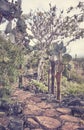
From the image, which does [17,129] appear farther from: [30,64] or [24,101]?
[30,64]

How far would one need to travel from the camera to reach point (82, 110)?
1398 centimetres

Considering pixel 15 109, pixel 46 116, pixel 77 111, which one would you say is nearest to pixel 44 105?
pixel 46 116

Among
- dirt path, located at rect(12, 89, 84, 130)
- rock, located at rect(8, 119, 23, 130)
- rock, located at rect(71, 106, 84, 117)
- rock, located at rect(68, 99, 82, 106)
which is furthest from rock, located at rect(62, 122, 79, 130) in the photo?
rock, located at rect(68, 99, 82, 106)

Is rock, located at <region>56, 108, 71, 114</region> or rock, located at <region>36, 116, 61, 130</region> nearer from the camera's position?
rock, located at <region>36, 116, 61, 130</region>

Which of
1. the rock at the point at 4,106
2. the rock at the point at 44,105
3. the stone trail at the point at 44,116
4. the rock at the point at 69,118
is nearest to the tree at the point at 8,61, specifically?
the rock at the point at 4,106

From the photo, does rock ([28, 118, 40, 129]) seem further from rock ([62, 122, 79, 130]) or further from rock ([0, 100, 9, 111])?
rock ([0, 100, 9, 111])

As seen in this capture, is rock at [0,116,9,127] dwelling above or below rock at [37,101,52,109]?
below

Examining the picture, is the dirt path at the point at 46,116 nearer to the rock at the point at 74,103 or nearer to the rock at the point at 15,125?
the rock at the point at 15,125

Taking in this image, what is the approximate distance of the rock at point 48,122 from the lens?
39.3ft

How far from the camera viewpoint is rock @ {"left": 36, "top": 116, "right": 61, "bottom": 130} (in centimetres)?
1199

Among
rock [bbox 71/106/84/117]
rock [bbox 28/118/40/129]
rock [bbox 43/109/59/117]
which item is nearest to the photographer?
rock [bbox 28/118/40/129]

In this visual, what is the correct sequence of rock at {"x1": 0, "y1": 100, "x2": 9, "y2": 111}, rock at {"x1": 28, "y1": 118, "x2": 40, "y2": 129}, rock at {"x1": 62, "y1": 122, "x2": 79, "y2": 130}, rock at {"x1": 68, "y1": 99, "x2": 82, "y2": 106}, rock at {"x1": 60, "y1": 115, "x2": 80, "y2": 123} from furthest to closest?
rock at {"x1": 68, "y1": 99, "x2": 82, "y2": 106} → rock at {"x1": 0, "y1": 100, "x2": 9, "y2": 111} → rock at {"x1": 60, "y1": 115, "x2": 80, "y2": 123} → rock at {"x1": 62, "y1": 122, "x2": 79, "y2": 130} → rock at {"x1": 28, "y1": 118, "x2": 40, "y2": 129}

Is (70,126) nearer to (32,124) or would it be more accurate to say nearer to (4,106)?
(32,124)

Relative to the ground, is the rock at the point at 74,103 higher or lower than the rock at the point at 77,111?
higher
